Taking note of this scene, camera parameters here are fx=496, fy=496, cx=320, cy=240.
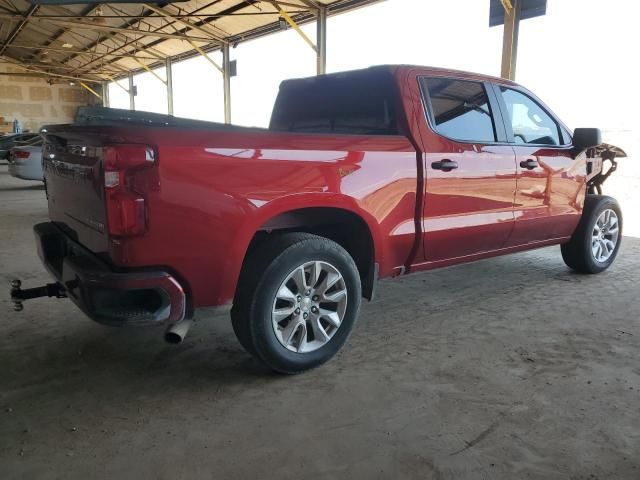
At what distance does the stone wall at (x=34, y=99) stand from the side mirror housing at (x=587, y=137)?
3536 centimetres

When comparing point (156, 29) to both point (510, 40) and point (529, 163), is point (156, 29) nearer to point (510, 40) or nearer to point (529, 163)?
point (510, 40)

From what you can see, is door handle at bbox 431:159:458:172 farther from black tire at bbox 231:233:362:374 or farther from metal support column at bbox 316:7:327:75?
metal support column at bbox 316:7:327:75

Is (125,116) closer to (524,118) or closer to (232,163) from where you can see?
(232,163)

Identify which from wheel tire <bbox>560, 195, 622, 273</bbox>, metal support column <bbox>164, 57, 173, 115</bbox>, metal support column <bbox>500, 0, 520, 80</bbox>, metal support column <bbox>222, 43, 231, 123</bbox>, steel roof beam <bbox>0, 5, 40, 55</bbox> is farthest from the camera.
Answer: metal support column <bbox>164, 57, 173, 115</bbox>

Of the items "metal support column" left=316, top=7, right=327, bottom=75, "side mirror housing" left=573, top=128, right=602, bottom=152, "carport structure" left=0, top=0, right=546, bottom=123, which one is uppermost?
"carport structure" left=0, top=0, right=546, bottom=123

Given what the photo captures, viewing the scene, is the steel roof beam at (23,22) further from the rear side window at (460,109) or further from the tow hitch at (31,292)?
the rear side window at (460,109)

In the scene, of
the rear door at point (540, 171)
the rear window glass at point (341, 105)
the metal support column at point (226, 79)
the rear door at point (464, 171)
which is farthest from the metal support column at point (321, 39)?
the rear door at point (464, 171)

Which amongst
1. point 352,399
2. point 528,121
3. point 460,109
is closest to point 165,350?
point 352,399

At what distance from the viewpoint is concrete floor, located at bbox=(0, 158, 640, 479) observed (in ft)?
6.93

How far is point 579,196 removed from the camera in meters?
4.60

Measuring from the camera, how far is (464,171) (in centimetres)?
343

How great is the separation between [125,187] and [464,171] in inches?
88.4

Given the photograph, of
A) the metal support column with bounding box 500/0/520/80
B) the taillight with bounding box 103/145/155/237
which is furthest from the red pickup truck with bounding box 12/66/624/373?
the metal support column with bounding box 500/0/520/80

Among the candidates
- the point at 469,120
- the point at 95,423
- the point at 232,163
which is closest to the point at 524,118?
the point at 469,120
